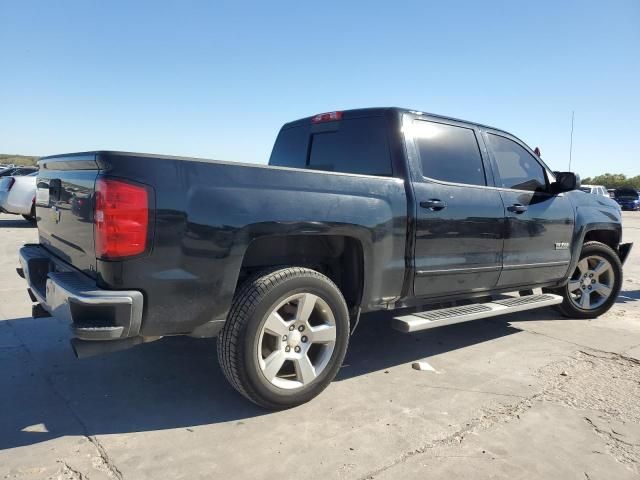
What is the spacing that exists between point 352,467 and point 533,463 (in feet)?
3.16

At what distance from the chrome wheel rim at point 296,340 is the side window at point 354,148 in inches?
49.9

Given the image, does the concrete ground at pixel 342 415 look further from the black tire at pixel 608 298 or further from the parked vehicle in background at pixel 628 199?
the parked vehicle in background at pixel 628 199

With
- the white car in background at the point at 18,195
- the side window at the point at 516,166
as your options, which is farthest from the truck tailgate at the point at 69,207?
the white car in background at the point at 18,195

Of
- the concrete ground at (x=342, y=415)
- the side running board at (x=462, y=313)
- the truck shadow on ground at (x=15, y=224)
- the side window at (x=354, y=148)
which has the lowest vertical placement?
the concrete ground at (x=342, y=415)

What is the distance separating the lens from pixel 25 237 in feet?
33.8

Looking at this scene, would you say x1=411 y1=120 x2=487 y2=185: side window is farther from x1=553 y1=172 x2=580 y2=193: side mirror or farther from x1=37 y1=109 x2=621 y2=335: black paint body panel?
x1=553 y1=172 x2=580 y2=193: side mirror

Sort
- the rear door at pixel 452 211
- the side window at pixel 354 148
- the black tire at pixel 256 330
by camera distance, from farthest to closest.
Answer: the side window at pixel 354 148, the rear door at pixel 452 211, the black tire at pixel 256 330

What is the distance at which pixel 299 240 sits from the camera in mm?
3309

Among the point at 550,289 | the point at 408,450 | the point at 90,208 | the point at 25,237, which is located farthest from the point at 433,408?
the point at 25,237

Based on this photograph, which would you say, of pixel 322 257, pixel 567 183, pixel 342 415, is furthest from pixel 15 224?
pixel 567 183

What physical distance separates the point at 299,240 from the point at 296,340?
68cm

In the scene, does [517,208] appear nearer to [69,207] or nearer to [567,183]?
[567,183]

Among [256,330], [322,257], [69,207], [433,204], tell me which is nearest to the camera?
[256,330]

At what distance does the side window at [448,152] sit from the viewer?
3.84 m
